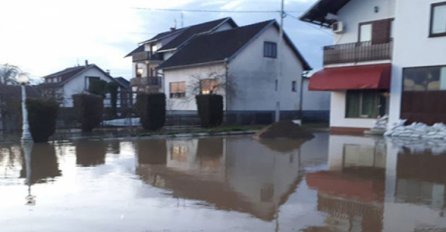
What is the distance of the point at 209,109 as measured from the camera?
23750 millimetres

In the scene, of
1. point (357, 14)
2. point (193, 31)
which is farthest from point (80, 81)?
point (357, 14)

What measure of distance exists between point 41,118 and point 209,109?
10.6 meters

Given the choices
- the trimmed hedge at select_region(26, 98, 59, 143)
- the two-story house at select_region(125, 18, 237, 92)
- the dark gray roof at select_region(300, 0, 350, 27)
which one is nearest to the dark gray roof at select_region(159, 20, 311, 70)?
the two-story house at select_region(125, 18, 237, 92)

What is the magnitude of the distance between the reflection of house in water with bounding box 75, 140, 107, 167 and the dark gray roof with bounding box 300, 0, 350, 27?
1408 cm

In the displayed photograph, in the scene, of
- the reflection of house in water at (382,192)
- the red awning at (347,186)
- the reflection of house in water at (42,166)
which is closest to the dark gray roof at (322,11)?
the reflection of house in water at (382,192)

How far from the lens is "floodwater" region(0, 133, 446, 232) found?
534cm

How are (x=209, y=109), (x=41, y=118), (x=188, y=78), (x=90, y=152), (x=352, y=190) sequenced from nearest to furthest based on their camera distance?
(x=352, y=190) → (x=90, y=152) → (x=41, y=118) → (x=209, y=109) → (x=188, y=78)

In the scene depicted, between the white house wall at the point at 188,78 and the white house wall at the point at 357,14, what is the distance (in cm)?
946

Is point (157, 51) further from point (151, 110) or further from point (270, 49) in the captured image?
point (151, 110)

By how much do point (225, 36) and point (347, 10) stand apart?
12.5 m

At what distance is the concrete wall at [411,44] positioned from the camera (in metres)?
17.4

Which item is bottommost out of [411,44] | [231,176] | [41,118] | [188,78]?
[231,176]

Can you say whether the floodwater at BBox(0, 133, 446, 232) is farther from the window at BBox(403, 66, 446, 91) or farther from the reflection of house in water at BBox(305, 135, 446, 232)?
the window at BBox(403, 66, 446, 91)

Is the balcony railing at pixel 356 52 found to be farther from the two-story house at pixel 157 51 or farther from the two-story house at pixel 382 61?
the two-story house at pixel 157 51
